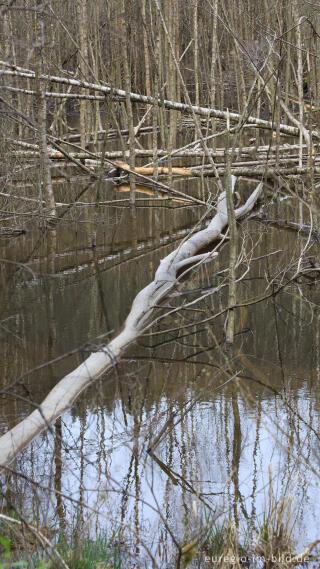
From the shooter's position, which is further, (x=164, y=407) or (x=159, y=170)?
(x=159, y=170)

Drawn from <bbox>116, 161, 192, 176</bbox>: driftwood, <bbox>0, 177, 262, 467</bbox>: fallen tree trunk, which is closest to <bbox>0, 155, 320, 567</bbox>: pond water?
<bbox>0, 177, 262, 467</bbox>: fallen tree trunk

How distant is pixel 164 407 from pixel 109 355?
2283 mm

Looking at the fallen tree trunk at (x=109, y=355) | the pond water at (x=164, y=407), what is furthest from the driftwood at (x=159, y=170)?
the pond water at (x=164, y=407)

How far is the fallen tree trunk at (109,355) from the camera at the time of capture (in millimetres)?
4176

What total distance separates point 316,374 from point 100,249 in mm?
4659

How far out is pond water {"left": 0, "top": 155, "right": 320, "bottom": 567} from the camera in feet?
11.8

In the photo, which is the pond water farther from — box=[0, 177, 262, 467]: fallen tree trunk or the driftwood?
the driftwood

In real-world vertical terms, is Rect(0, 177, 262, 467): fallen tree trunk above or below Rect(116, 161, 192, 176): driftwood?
below

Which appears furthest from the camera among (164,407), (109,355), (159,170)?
(159,170)

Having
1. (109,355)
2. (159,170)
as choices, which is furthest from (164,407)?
(159,170)

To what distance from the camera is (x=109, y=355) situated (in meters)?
2.64

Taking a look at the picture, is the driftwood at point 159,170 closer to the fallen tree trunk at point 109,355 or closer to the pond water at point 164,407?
the fallen tree trunk at point 109,355

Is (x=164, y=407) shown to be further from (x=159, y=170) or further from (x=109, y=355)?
(x=159, y=170)

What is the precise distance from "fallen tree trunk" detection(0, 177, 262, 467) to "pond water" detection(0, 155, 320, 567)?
0.09m
